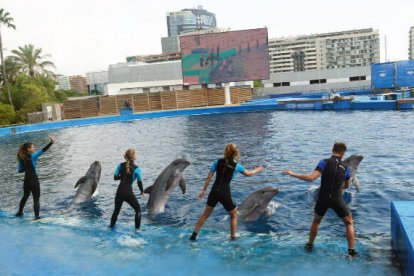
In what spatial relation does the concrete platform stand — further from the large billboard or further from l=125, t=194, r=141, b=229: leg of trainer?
the large billboard

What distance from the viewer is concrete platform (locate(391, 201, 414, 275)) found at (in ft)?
16.9

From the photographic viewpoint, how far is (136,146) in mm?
21766

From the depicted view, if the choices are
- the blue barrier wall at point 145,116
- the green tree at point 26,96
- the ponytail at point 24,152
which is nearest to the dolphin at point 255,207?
the ponytail at point 24,152

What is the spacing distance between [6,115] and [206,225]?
37107 millimetres

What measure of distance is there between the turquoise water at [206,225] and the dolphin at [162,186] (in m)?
0.28

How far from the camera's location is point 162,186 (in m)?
9.76

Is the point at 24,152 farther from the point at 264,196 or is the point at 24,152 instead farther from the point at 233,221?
the point at 264,196

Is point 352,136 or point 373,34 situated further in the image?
point 373,34

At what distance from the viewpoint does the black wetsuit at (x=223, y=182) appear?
6.98 m

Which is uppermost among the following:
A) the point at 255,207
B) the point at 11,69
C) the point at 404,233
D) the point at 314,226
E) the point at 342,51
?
the point at 342,51

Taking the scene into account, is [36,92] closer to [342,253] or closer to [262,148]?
[262,148]

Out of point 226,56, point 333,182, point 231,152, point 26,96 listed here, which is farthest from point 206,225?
point 26,96

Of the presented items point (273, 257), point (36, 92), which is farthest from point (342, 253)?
point (36, 92)

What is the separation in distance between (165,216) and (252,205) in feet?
6.96
